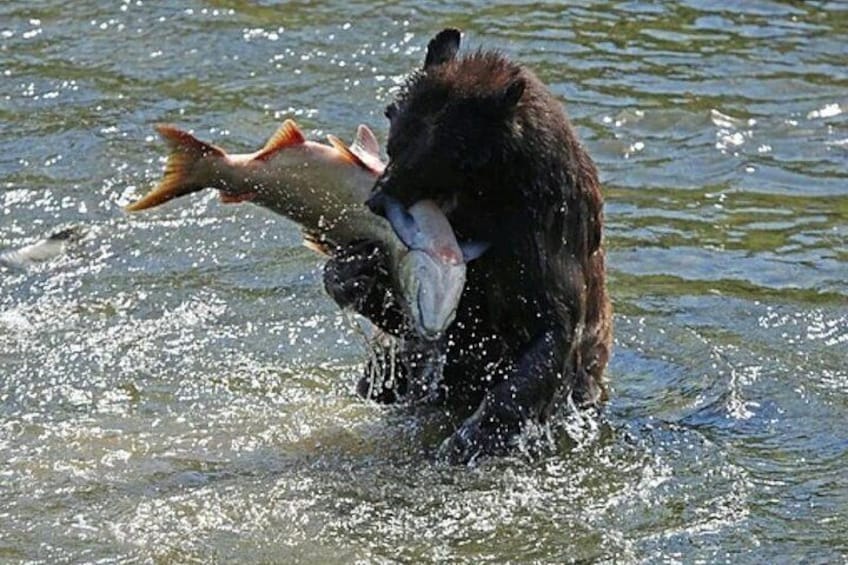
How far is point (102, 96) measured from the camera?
12.6m

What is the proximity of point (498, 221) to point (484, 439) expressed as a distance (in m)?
0.79

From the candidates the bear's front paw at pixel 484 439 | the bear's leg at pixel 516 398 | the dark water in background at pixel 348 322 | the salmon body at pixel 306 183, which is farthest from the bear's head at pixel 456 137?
the dark water in background at pixel 348 322

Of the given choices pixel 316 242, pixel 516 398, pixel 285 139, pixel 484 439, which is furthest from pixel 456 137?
pixel 484 439

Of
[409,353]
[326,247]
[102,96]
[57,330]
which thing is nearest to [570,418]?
[409,353]

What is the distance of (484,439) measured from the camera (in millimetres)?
7480

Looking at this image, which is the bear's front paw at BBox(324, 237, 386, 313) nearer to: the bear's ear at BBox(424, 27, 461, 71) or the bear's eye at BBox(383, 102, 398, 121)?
the bear's eye at BBox(383, 102, 398, 121)

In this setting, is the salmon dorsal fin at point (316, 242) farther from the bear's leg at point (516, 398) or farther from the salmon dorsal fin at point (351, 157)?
the bear's leg at point (516, 398)

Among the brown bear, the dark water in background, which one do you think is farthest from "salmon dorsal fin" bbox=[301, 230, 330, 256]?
the dark water in background

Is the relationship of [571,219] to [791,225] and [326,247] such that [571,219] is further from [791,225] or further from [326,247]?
[791,225]

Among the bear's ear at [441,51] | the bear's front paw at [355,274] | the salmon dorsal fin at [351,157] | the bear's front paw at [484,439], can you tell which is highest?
the bear's ear at [441,51]

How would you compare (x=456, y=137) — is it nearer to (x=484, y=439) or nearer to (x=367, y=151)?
(x=367, y=151)

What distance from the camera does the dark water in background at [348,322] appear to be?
701cm

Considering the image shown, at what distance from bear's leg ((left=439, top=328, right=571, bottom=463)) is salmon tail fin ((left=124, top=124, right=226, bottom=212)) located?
4.29 ft

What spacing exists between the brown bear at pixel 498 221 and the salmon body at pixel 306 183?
0.35 feet
